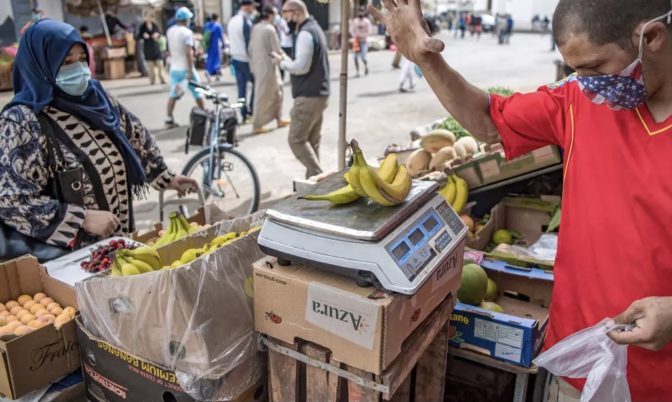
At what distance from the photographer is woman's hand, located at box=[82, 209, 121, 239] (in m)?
2.58

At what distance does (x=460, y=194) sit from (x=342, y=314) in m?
2.28

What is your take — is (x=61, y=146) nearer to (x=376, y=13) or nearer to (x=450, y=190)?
(x=376, y=13)

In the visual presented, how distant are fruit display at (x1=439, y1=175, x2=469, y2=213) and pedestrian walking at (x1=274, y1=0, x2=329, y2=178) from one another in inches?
112

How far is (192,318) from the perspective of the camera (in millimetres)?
1703

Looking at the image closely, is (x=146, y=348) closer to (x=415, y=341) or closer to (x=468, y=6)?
(x=415, y=341)

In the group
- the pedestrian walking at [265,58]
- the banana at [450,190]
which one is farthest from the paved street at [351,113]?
Result: the banana at [450,190]

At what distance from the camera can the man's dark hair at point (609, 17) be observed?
4.64ft

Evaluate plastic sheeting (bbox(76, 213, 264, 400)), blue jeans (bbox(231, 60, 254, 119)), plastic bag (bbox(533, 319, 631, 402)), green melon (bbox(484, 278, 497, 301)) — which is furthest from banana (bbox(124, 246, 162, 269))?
blue jeans (bbox(231, 60, 254, 119))

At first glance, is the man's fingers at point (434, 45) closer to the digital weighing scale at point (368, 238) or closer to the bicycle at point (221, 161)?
the digital weighing scale at point (368, 238)

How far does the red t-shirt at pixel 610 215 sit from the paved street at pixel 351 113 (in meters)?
4.72

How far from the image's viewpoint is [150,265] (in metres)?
1.95

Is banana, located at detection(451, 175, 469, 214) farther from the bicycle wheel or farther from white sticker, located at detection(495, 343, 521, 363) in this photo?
the bicycle wheel

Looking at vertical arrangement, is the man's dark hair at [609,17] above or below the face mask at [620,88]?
above

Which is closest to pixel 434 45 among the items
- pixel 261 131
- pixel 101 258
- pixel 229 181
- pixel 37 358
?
pixel 101 258
